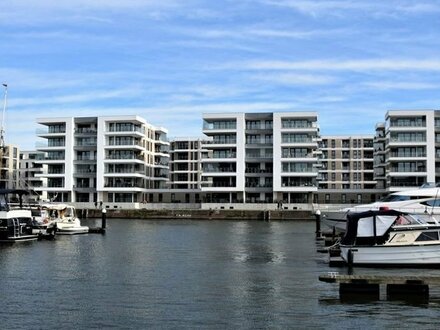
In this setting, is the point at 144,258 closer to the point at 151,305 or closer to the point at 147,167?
the point at 151,305

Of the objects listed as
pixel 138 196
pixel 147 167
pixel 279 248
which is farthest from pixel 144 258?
pixel 147 167

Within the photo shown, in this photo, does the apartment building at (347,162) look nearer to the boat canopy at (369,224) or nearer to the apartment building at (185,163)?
the apartment building at (185,163)

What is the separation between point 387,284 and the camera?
24.6 meters

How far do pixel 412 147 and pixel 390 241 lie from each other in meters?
88.3

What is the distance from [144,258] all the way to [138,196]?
3605 inches

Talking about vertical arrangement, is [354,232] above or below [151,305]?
above

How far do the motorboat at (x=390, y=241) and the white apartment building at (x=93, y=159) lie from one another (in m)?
96.1

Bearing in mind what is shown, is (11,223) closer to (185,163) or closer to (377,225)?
(377,225)

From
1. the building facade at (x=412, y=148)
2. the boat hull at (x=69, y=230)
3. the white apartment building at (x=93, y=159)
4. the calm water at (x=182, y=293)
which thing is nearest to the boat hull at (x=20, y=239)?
the calm water at (x=182, y=293)

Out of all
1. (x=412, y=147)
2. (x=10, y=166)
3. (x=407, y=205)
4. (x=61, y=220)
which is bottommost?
A: (x=61, y=220)

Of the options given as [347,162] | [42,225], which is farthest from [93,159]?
[347,162]

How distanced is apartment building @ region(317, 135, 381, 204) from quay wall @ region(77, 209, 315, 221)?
62.5m

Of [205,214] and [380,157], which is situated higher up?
[380,157]

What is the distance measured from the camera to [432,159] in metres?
116
